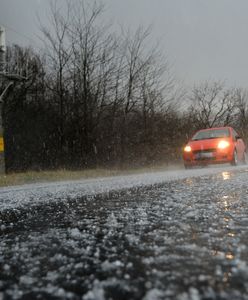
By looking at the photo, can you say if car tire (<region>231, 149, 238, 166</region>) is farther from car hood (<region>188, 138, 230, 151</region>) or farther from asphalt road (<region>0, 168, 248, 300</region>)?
asphalt road (<region>0, 168, 248, 300</region>)

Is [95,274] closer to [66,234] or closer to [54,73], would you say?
[66,234]

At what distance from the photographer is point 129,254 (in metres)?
1.86

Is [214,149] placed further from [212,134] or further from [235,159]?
[212,134]

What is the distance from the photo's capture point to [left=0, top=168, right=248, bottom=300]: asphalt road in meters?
1.33

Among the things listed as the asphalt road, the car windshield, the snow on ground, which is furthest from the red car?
the asphalt road

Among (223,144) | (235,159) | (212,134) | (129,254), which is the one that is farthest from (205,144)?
(129,254)

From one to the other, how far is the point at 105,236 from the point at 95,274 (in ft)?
2.73

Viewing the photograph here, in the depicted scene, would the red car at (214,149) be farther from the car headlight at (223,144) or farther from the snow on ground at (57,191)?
the snow on ground at (57,191)

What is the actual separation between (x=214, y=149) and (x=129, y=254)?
36.1 ft

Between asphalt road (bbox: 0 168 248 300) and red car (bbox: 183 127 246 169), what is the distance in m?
9.10

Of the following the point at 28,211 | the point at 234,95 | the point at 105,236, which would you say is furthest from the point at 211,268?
the point at 234,95

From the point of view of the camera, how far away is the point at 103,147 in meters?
19.8

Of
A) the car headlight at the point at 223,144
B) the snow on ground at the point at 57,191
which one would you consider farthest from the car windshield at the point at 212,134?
the snow on ground at the point at 57,191

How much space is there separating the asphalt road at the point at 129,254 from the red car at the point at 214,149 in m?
9.10
